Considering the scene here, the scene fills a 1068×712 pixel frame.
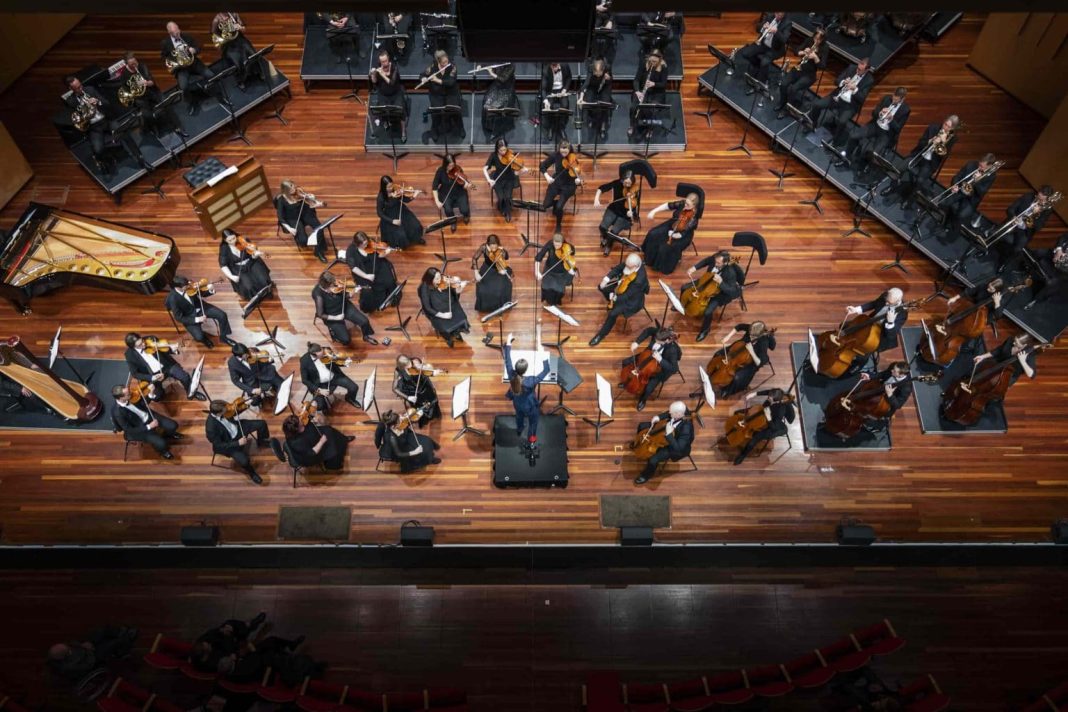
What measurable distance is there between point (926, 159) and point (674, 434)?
14.6ft

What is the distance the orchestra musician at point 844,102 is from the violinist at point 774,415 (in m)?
3.85

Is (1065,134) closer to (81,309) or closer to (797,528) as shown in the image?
(797,528)

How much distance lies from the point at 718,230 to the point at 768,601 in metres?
4.32

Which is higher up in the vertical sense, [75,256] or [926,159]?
[926,159]

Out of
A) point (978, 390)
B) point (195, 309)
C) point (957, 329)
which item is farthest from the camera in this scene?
point (195, 309)

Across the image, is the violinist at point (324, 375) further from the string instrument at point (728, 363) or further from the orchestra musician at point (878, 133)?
the orchestra musician at point (878, 133)

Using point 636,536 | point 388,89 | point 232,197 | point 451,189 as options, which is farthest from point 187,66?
point 636,536

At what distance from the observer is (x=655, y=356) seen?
887 centimetres

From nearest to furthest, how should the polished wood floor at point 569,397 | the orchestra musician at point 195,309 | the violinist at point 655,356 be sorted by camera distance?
the violinist at point 655,356 → the polished wood floor at point 569,397 → the orchestra musician at point 195,309

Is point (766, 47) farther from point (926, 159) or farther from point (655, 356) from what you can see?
point (655, 356)

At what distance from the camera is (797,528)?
891cm

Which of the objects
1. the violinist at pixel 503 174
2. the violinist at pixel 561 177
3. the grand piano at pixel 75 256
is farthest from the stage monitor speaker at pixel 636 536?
the grand piano at pixel 75 256

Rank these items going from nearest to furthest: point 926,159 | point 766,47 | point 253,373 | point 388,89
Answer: point 253,373 < point 926,159 < point 388,89 < point 766,47

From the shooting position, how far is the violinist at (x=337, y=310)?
925cm
